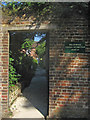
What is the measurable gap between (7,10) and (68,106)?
343 centimetres

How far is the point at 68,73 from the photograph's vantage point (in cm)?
321

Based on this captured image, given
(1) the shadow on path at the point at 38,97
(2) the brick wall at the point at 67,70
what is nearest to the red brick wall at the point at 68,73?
(2) the brick wall at the point at 67,70

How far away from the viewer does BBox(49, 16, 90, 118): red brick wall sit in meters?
3.19

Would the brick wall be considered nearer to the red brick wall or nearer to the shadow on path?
the red brick wall

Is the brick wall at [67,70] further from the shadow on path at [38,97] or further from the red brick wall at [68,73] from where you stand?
the shadow on path at [38,97]

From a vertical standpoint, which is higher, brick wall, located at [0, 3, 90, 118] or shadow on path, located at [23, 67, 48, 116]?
brick wall, located at [0, 3, 90, 118]

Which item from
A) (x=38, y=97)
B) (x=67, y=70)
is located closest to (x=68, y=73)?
(x=67, y=70)

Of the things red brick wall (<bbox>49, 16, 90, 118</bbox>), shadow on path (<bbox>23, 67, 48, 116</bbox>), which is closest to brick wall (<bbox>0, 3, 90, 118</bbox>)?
red brick wall (<bbox>49, 16, 90, 118</bbox>)

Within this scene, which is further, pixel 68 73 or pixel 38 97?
pixel 38 97

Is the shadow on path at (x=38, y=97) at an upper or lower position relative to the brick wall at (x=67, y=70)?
lower

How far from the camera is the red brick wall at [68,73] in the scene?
3186mm

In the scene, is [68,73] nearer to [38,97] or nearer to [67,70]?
[67,70]

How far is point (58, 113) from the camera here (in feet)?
10.4

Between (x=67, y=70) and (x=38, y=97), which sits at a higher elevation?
(x=67, y=70)
